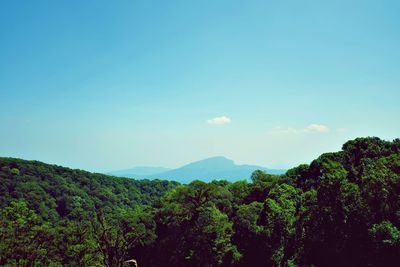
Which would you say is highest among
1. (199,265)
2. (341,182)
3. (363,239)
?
(341,182)

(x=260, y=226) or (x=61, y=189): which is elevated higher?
(x=61, y=189)

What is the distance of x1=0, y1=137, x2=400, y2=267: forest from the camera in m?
27.0

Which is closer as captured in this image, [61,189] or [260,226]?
[260,226]

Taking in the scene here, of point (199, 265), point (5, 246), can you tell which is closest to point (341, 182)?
point (199, 265)

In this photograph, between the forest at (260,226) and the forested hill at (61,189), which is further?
the forested hill at (61,189)

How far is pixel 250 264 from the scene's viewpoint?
43719mm

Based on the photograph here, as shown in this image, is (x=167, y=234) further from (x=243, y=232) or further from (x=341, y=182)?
(x=341, y=182)

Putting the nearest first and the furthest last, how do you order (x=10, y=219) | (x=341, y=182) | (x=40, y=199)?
(x=341, y=182) < (x=10, y=219) < (x=40, y=199)

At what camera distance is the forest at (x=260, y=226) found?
2700 cm

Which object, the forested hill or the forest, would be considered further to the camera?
the forested hill

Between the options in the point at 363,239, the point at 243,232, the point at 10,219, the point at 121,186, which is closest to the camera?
the point at 363,239

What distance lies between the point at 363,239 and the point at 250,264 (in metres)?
19.9

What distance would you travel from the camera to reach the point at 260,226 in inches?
1734

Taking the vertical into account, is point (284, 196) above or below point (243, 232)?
above
